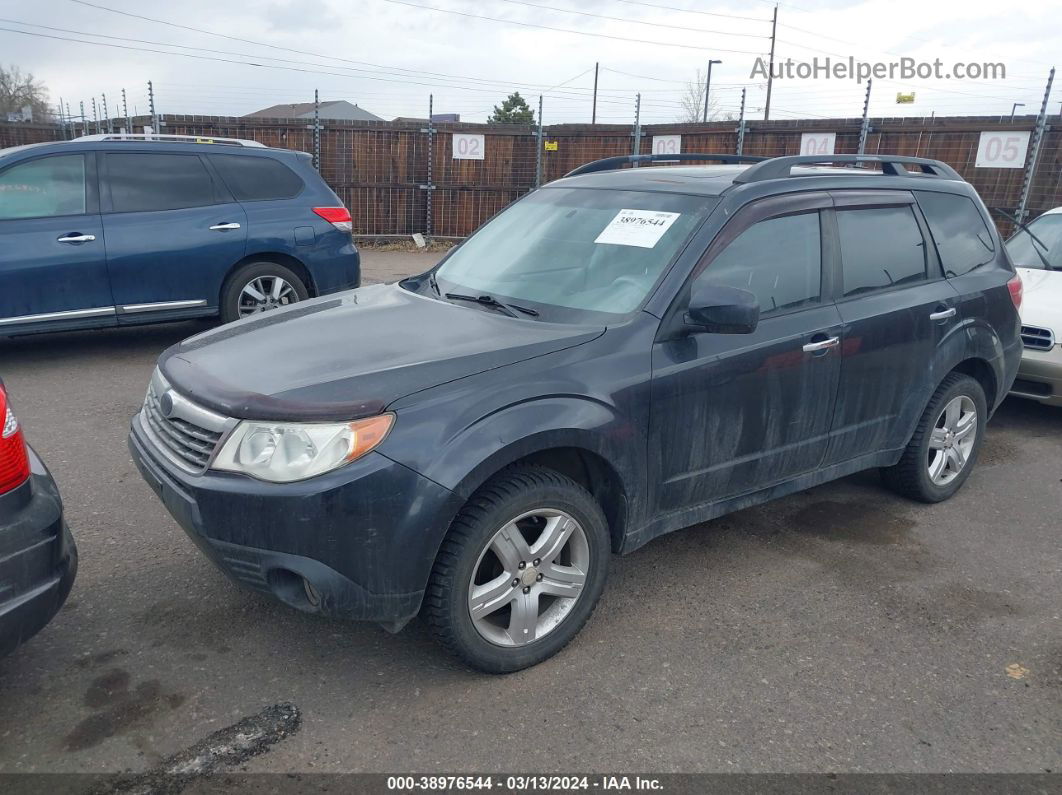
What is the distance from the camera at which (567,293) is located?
3.59 metres

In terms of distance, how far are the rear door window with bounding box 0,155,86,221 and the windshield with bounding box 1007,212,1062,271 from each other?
7500 millimetres

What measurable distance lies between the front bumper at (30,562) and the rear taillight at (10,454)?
0.03m

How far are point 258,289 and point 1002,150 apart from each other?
469 inches

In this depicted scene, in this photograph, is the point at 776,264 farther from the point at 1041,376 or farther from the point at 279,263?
the point at 279,263

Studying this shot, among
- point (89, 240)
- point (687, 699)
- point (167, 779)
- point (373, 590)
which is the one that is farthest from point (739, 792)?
point (89, 240)

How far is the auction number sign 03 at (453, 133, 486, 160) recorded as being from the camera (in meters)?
16.5

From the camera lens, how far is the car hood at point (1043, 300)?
20.1ft

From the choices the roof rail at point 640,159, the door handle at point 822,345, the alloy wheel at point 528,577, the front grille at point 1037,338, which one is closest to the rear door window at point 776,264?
the door handle at point 822,345

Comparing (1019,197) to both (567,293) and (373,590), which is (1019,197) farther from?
(373,590)

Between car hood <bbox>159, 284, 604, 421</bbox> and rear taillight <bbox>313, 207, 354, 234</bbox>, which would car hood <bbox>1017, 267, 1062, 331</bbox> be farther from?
rear taillight <bbox>313, 207, 354, 234</bbox>

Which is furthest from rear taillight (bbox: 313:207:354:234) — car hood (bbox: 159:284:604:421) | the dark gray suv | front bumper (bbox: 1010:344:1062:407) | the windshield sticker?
front bumper (bbox: 1010:344:1062:407)

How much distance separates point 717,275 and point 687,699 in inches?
65.0

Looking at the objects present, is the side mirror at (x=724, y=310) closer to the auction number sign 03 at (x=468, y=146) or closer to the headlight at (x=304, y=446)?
the headlight at (x=304, y=446)

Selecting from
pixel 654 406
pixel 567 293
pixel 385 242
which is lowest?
pixel 385 242
